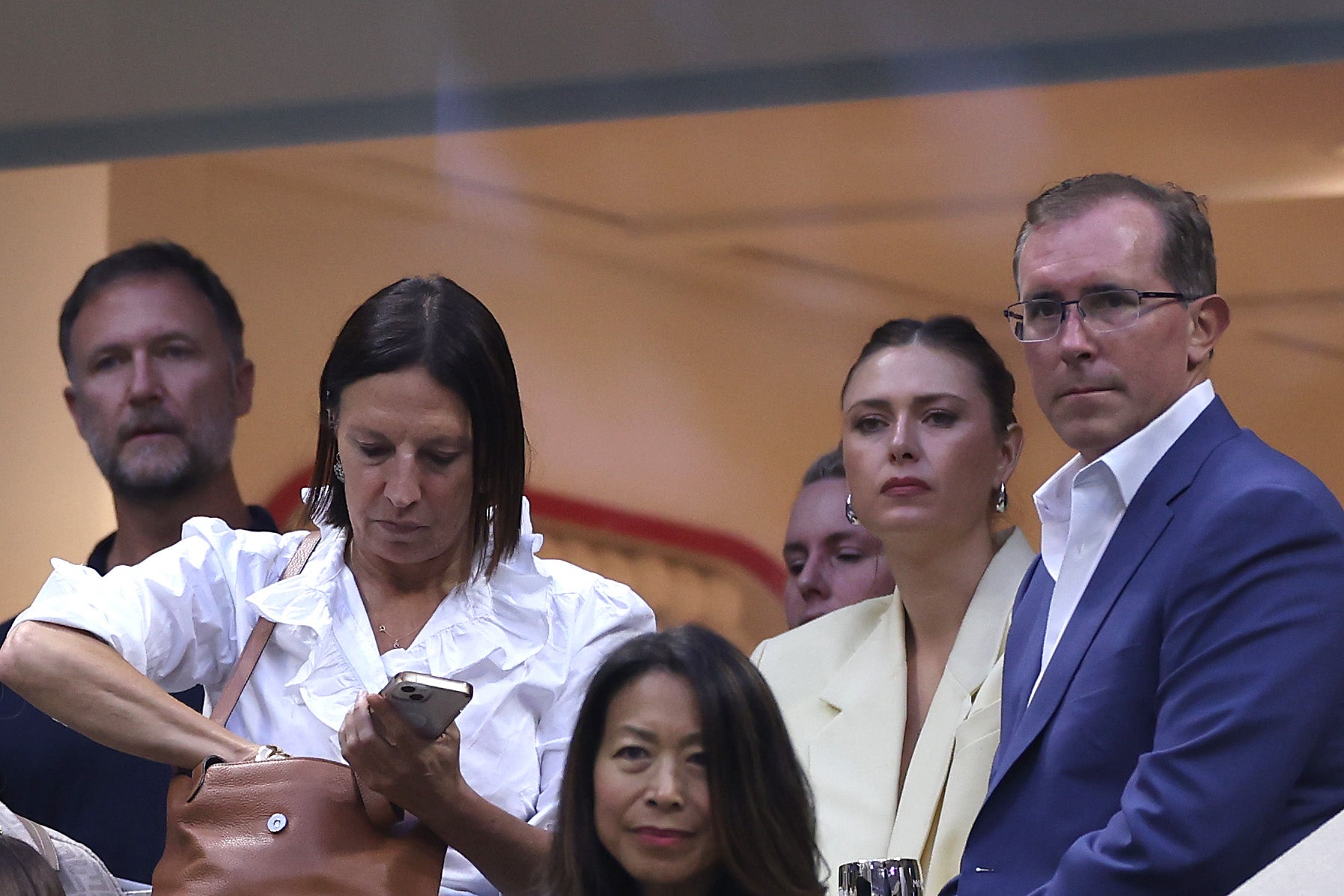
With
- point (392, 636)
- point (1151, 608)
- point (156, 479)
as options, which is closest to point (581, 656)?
point (392, 636)

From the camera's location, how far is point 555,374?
4.80 m

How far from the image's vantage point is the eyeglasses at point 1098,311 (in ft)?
8.01

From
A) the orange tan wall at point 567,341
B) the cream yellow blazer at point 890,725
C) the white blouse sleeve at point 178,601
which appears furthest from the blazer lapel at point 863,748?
the orange tan wall at point 567,341

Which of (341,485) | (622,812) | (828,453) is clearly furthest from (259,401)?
(622,812)

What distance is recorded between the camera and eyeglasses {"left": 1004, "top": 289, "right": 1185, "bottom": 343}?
2.44m

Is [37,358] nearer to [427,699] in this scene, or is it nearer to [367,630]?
[367,630]

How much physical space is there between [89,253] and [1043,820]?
3.58m

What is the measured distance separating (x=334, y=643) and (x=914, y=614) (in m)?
1.05

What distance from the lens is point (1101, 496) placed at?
2.47 meters

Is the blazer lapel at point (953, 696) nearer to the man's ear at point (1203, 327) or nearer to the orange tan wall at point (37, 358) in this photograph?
the man's ear at point (1203, 327)

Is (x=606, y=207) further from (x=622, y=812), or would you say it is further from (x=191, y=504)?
(x=622, y=812)

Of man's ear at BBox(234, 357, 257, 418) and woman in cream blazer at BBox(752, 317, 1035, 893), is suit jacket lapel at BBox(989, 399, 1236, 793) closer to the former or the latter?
woman in cream blazer at BBox(752, 317, 1035, 893)

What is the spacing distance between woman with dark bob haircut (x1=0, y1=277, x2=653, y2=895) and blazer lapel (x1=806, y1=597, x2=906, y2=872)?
470 mm

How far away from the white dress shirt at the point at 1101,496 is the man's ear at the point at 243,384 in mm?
2376
